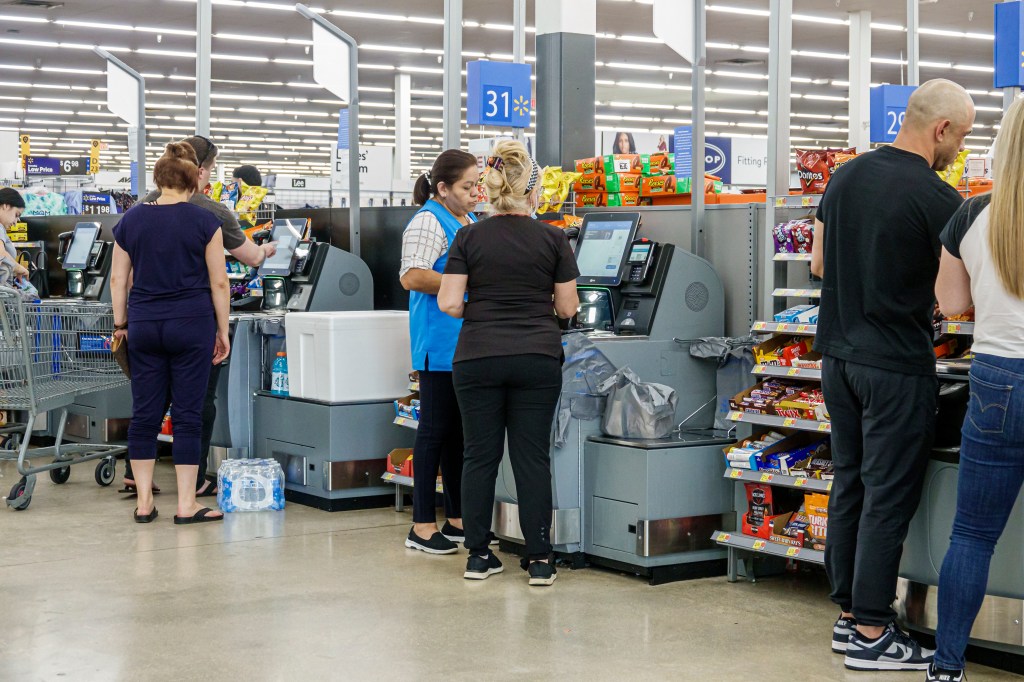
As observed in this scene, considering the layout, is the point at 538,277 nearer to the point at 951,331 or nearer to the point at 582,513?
the point at 582,513

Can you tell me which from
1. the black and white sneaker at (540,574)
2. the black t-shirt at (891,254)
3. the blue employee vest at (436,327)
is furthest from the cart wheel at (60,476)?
the black t-shirt at (891,254)

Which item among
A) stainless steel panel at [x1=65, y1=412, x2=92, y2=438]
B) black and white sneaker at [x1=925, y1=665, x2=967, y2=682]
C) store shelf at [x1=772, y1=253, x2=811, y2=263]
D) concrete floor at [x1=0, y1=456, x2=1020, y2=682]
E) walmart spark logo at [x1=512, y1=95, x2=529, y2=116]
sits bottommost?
concrete floor at [x1=0, y1=456, x2=1020, y2=682]

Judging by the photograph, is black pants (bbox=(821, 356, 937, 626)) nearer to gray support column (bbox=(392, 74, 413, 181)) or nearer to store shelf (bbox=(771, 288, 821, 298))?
store shelf (bbox=(771, 288, 821, 298))

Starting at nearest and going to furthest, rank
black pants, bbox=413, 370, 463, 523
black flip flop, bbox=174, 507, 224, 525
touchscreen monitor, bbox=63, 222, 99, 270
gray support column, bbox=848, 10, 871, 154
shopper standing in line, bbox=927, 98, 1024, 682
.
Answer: shopper standing in line, bbox=927, 98, 1024, 682
black pants, bbox=413, 370, 463, 523
black flip flop, bbox=174, 507, 224, 525
touchscreen monitor, bbox=63, 222, 99, 270
gray support column, bbox=848, 10, 871, 154

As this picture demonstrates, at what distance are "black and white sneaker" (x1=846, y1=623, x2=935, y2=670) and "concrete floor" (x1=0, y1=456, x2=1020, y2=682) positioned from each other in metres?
0.04

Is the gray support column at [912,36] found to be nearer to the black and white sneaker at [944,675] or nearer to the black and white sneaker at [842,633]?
the black and white sneaker at [842,633]

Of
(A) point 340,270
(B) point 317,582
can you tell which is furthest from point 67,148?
(B) point 317,582

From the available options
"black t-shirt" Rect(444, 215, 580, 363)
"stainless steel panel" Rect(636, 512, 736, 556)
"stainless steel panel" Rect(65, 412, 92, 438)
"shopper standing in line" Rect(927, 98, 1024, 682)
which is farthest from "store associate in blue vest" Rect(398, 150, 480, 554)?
"stainless steel panel" Rect(65, 412, 92, 438)

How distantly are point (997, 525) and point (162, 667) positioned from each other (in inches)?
84.9

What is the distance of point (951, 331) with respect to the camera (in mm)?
3467

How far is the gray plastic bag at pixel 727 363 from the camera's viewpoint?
4484mm

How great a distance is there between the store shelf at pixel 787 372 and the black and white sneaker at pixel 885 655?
0.86 m

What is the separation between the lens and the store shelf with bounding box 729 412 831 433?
12.3 ft

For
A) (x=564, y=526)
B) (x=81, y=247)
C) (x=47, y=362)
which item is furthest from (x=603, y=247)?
(x=81, y=247)
